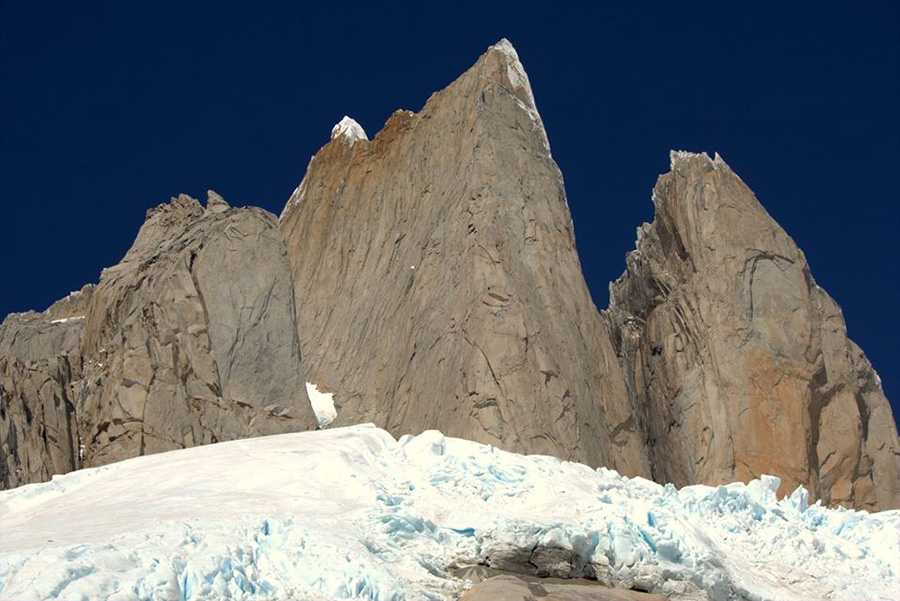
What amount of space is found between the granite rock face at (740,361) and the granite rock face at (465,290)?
2.10 meters

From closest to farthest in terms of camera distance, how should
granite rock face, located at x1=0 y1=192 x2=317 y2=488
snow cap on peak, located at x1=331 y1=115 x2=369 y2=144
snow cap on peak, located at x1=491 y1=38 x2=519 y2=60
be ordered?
granite rock face, located at x1=0 y1=192 x2=317 y2=488, snow cap on peak, located at x1=491 y1=38 x2=519 y2=60, snow cap on peak, located at x1=331 y1=115 x2=369 y2=144

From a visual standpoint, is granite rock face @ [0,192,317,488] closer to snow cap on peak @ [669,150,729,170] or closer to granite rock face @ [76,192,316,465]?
granite rock face @ [76,192,316,465]

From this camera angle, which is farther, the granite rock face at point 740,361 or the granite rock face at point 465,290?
the granite rock face at point 740,361

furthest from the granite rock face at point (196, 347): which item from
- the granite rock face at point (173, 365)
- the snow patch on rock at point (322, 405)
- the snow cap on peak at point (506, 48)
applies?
the snow cap on peak at point (506, 48)

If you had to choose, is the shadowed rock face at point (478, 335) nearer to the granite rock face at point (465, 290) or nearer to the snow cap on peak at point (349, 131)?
the granite rock face at point (465, 290)

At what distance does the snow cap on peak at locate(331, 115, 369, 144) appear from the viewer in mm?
44969

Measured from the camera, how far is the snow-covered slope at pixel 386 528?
19688mm

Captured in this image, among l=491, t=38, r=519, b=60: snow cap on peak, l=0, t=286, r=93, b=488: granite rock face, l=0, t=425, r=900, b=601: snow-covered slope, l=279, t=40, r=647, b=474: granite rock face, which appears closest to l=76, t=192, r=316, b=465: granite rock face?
l=0, t=286, r=93, b=488: granite rock face

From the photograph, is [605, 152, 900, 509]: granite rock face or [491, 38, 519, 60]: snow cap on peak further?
[491, 38, 519, 60]: snow cap on peak

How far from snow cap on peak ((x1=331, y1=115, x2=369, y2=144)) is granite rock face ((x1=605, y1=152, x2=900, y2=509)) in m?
9.30

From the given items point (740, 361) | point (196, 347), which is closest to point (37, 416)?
point (196, 347)

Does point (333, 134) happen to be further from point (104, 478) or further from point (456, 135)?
point (104, 478)

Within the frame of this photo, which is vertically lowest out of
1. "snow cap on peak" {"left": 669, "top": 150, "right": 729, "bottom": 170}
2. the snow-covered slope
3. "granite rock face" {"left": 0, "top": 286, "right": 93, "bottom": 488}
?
the snow-covered slope

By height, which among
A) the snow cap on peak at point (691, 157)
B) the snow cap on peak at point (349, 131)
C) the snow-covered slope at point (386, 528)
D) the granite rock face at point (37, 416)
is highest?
the snow cap on peak at point (349, 131)
